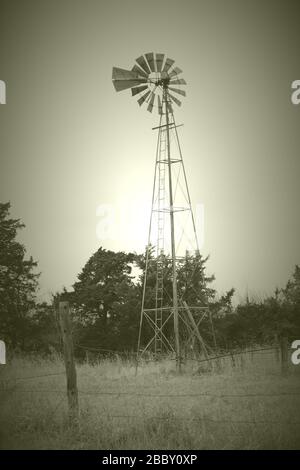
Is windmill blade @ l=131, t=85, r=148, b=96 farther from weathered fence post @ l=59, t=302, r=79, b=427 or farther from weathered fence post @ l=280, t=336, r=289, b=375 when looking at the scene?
weathered fence post @ l=59, t=302, r=79, b=427

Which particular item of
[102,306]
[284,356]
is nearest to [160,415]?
[284,356]

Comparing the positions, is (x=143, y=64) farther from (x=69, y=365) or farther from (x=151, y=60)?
(x=69, y=365)

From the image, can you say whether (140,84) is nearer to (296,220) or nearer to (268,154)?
(296,220)

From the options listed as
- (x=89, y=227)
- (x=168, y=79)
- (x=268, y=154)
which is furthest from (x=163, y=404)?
(x=268, y=154)

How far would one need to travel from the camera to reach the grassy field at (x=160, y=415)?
8.14m

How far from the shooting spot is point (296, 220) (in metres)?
54.7

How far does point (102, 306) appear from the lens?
2862cm

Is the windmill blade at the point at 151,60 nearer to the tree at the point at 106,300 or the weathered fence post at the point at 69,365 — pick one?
the tree at the point at 106,300

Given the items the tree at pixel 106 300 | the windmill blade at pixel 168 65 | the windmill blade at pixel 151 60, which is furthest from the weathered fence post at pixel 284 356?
the tree at pixel 106 300

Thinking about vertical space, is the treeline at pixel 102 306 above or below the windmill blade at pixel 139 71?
below

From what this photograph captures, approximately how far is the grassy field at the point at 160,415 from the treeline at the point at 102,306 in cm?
1155

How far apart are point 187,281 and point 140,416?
1730cm

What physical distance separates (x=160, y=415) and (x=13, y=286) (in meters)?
19.8

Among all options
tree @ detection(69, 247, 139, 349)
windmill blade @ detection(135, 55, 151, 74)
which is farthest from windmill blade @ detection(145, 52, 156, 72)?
tree @ detection(69, 247, 139, 349)
